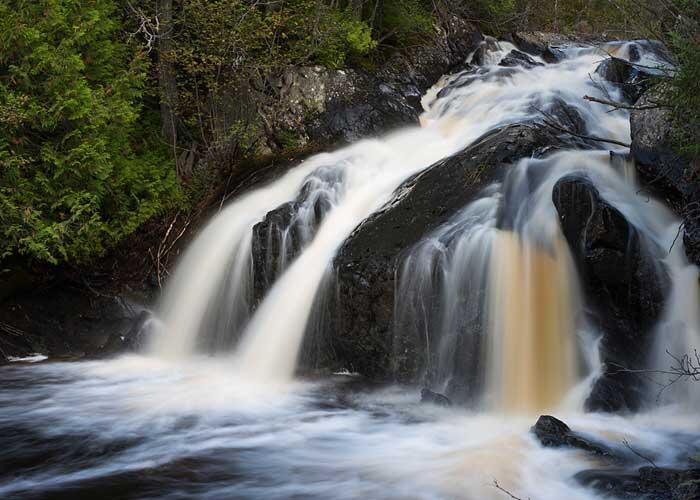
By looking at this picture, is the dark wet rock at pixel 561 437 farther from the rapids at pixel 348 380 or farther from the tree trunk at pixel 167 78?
the tree trunk at pixel 167 78

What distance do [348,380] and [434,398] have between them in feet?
3.51

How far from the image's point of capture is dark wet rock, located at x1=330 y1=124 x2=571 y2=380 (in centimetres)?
714

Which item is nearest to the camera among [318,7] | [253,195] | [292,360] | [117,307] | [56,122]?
[292,360]

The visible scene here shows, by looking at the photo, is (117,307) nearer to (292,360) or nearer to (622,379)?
(292,360)

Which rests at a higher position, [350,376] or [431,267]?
[431,267]

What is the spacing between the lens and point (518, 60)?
1419 cm

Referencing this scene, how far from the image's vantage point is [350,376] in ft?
24.1

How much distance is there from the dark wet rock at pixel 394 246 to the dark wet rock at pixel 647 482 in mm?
2343

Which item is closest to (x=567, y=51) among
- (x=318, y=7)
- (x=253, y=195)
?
(x=318, y=7)

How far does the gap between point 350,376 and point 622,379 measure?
8.74 ft

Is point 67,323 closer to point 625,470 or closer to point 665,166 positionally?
point 625,470

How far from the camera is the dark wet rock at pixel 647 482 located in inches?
169

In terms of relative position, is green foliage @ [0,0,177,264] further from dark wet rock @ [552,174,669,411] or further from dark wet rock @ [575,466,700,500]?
dark wet rock @ [575,466,700,500]

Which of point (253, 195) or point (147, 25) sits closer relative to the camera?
point (253, 195)
